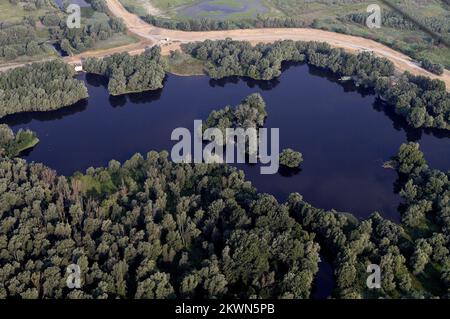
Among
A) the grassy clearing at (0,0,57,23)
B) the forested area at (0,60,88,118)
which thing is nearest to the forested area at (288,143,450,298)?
the forested area at (0,60,88,118)

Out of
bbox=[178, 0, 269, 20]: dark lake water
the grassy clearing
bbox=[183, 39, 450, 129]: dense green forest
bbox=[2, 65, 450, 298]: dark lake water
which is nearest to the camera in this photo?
bbox=[2, 65, 450, 298]: dark lake water

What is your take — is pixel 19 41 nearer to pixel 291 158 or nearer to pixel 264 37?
pixel 264 37

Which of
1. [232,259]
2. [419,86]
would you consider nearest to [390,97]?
[419,86]

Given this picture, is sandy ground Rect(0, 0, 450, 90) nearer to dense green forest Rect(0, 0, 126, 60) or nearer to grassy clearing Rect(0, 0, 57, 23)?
dense green forest Rect(0, 0, 126, 60)

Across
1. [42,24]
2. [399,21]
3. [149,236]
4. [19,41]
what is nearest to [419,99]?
[399,21]

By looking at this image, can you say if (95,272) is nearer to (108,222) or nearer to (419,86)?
(108,222)

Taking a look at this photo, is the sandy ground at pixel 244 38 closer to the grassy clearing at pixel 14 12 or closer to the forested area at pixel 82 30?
the forested area at pixel 82 30
